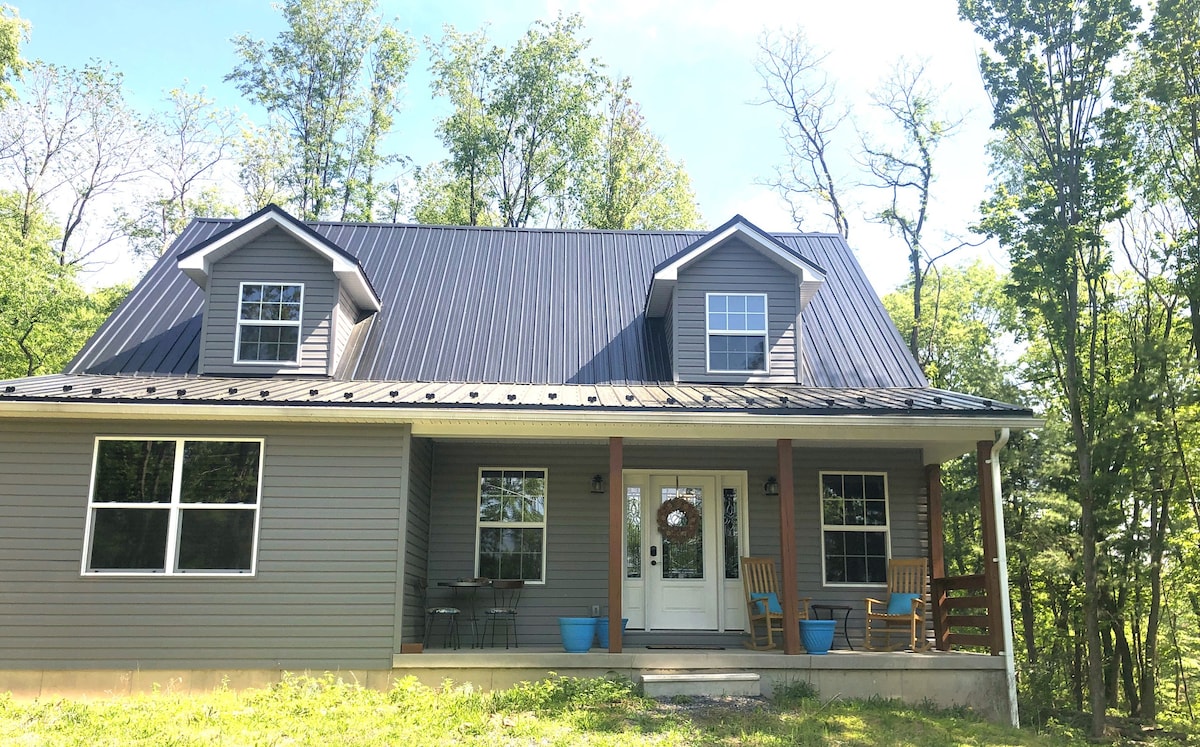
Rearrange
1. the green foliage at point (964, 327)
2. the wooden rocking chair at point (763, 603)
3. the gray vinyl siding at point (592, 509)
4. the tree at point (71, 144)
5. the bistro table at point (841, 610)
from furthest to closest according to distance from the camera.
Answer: the tree at point (71, 144), the green foliage at point (964, 327), the gray vinyl siding at point (592, 509), the bistro table at point (841, 610), the wooden rocking chair at point (763, 603)

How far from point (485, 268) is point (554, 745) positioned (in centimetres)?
850

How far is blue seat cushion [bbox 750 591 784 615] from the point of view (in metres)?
10.2

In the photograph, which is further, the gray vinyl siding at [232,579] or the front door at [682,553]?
the front door at [682,553]

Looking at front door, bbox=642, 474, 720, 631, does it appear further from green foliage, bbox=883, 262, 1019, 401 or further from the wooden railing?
green foliage, bbox=883, 262, 1019, 401

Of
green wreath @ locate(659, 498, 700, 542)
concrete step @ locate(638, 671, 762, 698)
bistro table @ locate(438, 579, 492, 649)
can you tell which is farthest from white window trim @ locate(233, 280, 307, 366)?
concrete step @ locate(638, 671, 762, 698)

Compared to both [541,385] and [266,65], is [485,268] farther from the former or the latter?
[266,65]

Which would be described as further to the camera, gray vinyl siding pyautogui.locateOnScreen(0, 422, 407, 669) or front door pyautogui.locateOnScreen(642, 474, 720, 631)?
front door pyautogui.locateOnScreen(642, 474, 720, 631)

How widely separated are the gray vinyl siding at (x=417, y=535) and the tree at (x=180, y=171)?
17057 millimetres

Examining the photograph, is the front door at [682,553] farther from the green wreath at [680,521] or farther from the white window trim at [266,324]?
the white window trim at [266,324]

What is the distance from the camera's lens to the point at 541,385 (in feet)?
37.7

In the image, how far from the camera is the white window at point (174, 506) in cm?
945

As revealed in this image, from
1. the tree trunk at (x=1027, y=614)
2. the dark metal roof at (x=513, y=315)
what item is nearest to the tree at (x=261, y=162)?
the dark metal roof at (x=513, y=315)

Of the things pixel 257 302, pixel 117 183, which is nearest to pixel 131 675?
pixel 257 302

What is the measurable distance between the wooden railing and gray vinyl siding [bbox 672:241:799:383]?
3.10m
